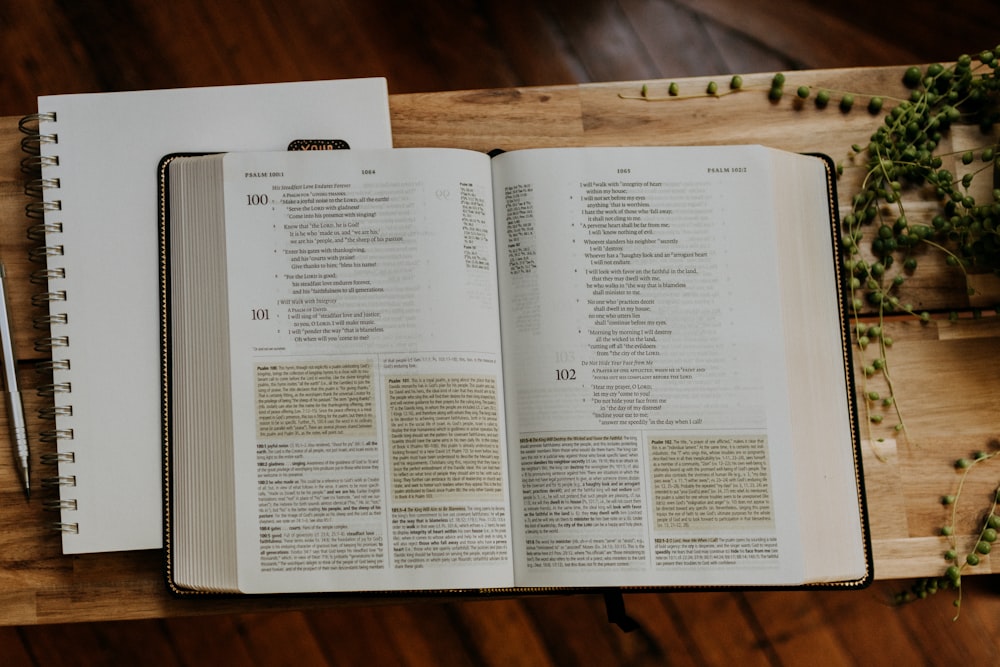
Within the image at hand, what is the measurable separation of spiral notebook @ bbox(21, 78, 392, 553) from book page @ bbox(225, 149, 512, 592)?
0.06m

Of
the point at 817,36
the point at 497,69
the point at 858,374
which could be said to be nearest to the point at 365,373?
the point at 858,374

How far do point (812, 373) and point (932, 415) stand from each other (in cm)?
13

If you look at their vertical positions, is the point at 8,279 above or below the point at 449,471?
above

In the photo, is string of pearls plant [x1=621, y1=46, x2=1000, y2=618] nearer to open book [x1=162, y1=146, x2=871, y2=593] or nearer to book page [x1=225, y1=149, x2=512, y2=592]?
open book [x1=162, y1=146, x2=871, y2=593]

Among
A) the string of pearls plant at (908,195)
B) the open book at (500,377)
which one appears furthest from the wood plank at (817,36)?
the open book at (500,377)

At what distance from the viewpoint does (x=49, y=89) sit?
105cm

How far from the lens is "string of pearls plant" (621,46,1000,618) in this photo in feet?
2.34

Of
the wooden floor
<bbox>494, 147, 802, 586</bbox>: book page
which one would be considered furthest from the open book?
the wooden floor

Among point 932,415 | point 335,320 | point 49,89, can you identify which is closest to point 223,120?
point 335,320

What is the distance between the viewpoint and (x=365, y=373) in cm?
67

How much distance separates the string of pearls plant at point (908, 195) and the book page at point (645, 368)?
0.10m

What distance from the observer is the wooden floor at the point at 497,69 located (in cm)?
103

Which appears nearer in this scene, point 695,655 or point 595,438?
point 595,438

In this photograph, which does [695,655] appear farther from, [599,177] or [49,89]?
[49,89]
